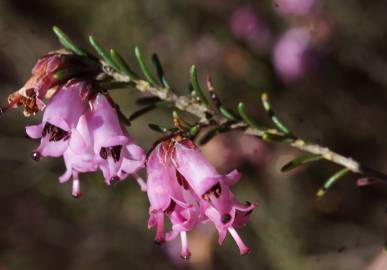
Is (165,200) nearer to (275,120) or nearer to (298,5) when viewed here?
(275,120)

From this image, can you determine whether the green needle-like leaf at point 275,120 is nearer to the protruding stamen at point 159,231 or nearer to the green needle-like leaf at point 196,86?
the green needle-like leaf at point 196,86

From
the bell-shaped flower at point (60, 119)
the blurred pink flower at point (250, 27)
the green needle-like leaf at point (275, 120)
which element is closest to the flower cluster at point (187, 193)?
the bell-shaped flower at point (60, 119)

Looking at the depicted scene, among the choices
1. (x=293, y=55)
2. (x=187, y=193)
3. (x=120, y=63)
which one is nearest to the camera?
(x=187, y=193)

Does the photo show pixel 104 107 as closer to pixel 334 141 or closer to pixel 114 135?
pixel 114 135

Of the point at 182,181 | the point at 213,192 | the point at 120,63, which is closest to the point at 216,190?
the point at 213,192

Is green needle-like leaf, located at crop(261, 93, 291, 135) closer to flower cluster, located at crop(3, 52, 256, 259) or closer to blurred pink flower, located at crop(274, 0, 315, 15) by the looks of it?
flower cluster, located at crop(3, 52, 256, 259)

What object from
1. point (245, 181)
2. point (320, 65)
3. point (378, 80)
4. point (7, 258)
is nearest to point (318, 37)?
point (320, 65)

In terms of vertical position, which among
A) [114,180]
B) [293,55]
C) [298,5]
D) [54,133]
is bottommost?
[293,55]
